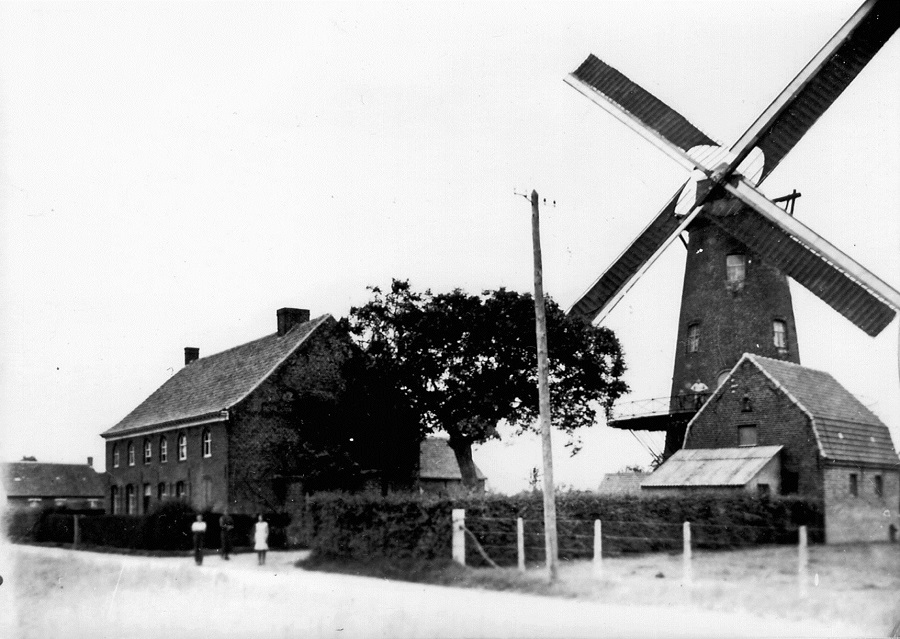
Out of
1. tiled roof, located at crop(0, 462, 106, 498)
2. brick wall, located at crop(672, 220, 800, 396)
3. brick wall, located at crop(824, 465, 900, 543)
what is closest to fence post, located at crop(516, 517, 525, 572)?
brick wall, located at crop(824, 465, 900, 543)

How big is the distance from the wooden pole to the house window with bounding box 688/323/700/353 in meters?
12.1

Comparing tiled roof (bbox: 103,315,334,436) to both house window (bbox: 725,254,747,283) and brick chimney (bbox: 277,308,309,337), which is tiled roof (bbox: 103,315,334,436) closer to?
brick chimney (bbox: 277,308,309,337)

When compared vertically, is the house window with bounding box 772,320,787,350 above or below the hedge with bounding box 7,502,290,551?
above

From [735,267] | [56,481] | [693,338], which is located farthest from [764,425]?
[56,481]

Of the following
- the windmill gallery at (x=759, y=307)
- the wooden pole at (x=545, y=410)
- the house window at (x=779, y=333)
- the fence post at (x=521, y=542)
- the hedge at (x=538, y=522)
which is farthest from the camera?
the house window at (x=779, y=333)

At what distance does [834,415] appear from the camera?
24.4 meters

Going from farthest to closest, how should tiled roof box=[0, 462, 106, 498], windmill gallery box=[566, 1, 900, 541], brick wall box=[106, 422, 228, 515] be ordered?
tiled roof box=[0, 462, 106, 498], brick wall box=[106, 422, 228, 515], windmill gallery box=[566, 1, 900, 541]

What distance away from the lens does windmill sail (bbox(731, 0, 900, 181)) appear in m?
19.5

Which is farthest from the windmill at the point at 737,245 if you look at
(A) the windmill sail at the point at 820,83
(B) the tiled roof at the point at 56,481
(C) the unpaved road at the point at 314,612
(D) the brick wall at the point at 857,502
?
(B) the tiled roof at the point at 56,481

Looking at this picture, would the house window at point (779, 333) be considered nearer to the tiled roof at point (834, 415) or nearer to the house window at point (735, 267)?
the tiled roof at point (834, 415)

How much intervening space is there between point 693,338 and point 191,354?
75.1 ft

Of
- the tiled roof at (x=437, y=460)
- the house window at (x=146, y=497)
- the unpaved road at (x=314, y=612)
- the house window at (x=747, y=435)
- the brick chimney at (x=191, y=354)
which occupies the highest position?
the brick chimney at (x=191, y=354)

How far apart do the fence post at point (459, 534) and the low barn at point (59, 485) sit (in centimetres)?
2896

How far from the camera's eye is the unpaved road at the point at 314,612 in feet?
41.5
